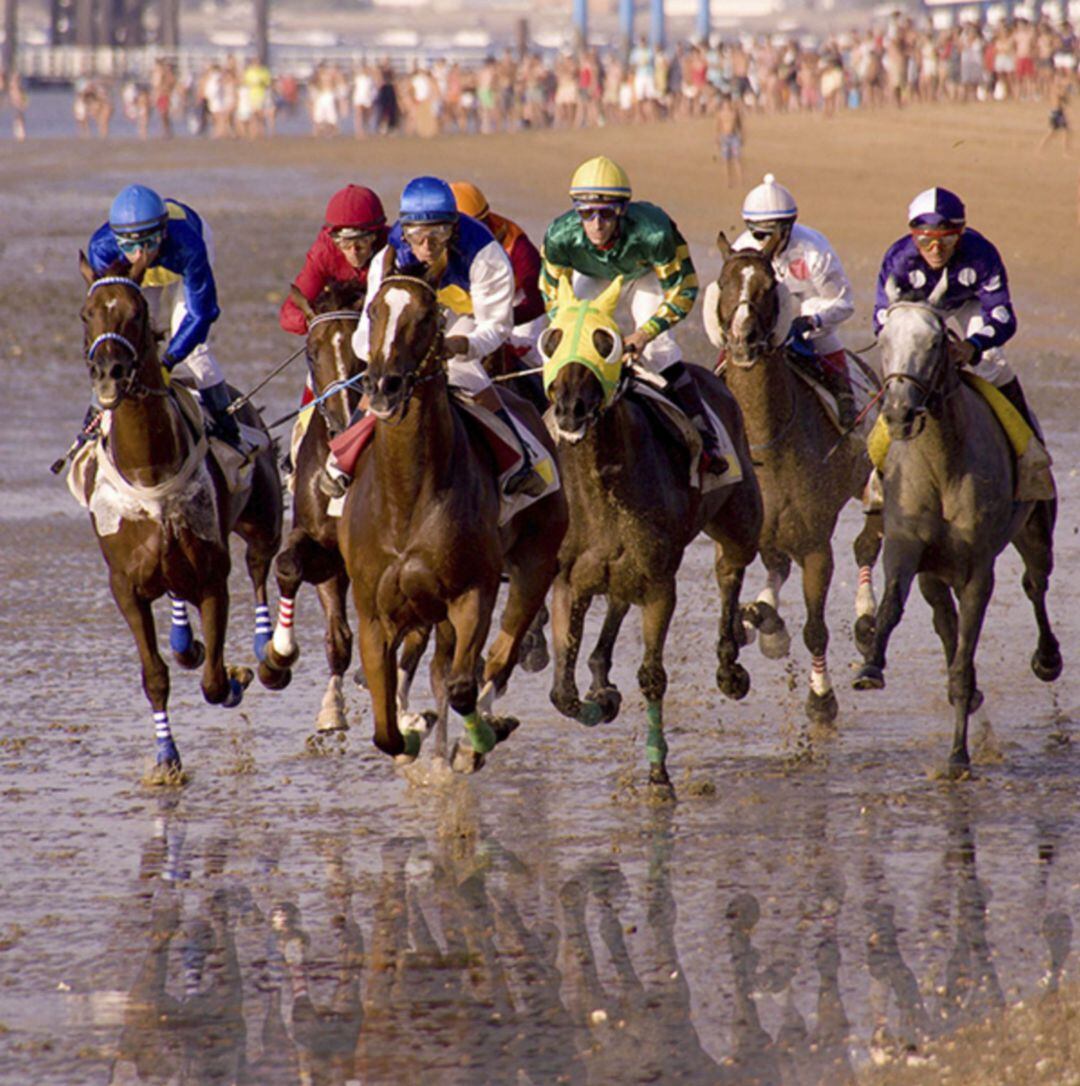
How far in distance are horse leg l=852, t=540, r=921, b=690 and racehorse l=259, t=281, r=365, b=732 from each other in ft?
7.76

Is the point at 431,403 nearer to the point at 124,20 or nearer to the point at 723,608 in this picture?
the point at 723,608

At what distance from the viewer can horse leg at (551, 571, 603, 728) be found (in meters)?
10.5

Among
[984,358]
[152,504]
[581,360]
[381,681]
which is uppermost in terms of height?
[581,360]

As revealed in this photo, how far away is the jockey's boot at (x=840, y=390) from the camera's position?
12492mm

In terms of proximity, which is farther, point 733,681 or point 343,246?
point 733,681

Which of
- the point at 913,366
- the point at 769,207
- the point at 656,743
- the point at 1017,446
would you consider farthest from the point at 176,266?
the point at 1017,446

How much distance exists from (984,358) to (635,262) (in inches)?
68.8

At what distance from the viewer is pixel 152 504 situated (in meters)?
10.4

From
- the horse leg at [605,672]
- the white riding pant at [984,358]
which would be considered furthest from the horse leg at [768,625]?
the white riding pant at [984,358]

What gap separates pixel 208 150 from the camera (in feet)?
197

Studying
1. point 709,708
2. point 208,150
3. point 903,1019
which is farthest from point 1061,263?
point 208,150

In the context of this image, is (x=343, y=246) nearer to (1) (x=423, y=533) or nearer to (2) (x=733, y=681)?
(1) (x=423, y=533)

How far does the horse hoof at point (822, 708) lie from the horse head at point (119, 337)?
3509 millimetres

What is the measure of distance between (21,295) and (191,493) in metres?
20.8
